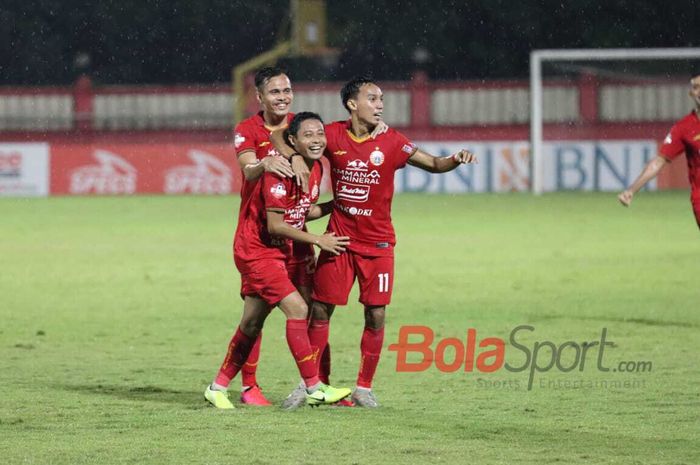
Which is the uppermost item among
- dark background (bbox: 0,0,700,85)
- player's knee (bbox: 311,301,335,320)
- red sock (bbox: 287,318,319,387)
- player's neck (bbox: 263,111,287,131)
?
dark background (bbox: 0,0,700,85)

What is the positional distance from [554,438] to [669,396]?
1525mm

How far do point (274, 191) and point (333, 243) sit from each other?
45 centimetres

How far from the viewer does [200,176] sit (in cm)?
3697

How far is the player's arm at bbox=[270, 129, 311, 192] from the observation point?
24.9 feet

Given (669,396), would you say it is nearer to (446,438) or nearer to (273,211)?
(446,438)

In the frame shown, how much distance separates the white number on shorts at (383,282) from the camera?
7.95 meters

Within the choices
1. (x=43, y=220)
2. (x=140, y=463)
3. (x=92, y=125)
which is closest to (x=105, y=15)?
(x=92, y=125)

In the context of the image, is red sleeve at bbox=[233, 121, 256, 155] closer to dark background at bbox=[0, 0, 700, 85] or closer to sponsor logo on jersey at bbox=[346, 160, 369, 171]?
sponsor logo on jersey at bbox=[346, 160, 369, 171]

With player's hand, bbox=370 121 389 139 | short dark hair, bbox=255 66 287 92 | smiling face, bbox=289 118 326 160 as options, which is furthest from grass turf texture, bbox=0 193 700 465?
short dark hair, bbox=255 66 287 92

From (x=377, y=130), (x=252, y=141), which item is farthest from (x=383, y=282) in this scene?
(x=252, y=141)

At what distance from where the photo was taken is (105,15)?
4906cm

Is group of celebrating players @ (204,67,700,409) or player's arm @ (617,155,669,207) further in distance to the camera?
player's arm @ (617,155,669,207)

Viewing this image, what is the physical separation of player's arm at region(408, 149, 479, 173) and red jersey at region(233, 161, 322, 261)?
59cm

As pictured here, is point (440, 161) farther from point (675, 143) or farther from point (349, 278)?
point (675, 143)
